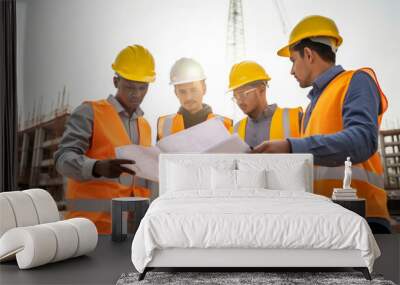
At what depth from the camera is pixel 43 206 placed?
4910 millimetres

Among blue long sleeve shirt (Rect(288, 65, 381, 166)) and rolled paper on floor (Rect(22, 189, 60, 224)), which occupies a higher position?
blue long sleeve shirt (Rect(288, 65, 381, 166))

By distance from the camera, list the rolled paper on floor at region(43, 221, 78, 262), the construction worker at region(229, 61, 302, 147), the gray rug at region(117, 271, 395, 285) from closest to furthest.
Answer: the gray rug at region(117, 271, 395, 285) → the rolled paper on floor at region(43, 221, 78, 262) → the construction worker at region(229, 61, 302, 147)

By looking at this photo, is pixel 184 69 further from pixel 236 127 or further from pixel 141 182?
pixel 141 182

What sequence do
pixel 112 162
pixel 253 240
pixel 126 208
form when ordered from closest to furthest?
pixel 253 240
pixel 126 208
pixel 112 162

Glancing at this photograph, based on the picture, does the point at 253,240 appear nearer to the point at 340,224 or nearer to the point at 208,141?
the point at 340,224

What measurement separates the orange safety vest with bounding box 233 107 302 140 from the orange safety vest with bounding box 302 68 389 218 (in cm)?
12

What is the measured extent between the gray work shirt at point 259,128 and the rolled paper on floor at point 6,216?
272 centimetres

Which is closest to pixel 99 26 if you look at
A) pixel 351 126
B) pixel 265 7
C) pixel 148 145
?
pixel 148 145

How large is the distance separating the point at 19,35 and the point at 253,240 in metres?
3.99

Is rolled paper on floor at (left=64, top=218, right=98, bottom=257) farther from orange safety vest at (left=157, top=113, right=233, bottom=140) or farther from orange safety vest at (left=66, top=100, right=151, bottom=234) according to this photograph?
orange safety vest at (left=157, top=113, right=233, bottom=140)

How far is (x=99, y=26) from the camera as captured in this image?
635 cm

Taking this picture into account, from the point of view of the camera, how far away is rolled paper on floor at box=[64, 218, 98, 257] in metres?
4.72

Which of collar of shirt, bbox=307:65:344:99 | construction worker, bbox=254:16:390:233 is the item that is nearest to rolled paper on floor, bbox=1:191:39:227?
construction worker, bbox=254:16:390:233

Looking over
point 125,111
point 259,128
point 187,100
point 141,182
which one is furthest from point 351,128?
point 125,111
